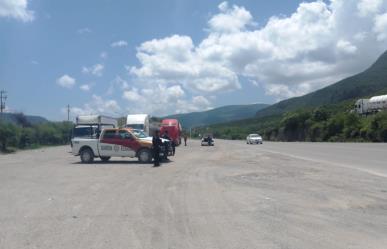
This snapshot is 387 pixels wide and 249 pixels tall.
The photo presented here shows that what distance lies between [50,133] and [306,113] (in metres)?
46.6

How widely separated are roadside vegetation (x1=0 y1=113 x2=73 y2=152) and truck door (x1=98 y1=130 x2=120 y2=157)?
32.3 meters

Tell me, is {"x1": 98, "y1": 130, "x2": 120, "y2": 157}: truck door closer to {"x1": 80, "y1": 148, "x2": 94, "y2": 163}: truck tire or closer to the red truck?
{"x1": 80, "y1": 148, "x2": 94, "y2": 163}: truck tire

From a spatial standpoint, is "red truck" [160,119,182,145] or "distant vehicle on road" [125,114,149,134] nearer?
"distant vehicle on road" [125,114,149,134]

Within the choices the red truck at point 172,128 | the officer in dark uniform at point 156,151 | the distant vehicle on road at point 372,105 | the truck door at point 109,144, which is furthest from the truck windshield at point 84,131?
the distant vehicle on road at point 372,105

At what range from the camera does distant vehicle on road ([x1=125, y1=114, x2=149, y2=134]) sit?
47875 mm

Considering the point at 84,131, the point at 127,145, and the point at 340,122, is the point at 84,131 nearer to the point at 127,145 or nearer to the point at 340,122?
the point at 127,145

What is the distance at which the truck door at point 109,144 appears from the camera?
28188 millimetres

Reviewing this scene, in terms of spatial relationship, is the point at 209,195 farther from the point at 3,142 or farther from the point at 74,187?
the point at 3,142

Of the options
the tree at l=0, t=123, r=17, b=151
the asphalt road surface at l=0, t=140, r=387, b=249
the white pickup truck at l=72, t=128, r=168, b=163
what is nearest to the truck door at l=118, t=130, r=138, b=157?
the white pickup truck at l=72, t=128, r=168, b=163

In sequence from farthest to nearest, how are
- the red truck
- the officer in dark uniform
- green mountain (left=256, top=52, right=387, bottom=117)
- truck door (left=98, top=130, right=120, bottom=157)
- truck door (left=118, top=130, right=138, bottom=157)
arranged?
green mountain (left=256, top=52, right=387, bottom=117) < the red truck < truck door (left=98, top=130, right=120, bottom=157) < truck door (left=118, top=130, right=138, bottom=157) < the officer in dark uniform

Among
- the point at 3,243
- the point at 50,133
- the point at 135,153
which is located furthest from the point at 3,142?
the point at 3,243

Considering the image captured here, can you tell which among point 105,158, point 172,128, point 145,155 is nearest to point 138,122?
point 172,128

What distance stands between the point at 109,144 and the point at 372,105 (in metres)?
61.2

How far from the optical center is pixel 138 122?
48.3 m
